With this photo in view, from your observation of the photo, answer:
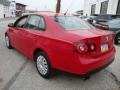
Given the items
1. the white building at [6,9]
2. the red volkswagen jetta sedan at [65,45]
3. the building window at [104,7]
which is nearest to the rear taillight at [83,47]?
the red volkswagen jetta sedan at [65,45]

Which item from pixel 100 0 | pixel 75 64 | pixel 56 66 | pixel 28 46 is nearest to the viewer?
pixel 75 64

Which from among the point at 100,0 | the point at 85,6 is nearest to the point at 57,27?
the point at 100,0

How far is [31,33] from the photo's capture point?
14.3 ft

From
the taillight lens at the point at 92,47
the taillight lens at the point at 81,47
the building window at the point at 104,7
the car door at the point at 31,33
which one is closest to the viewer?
the taillight lens at the point at 81,47

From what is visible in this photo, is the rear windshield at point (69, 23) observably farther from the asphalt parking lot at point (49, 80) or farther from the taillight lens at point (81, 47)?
the asphalt parking lot at point (49, 80)

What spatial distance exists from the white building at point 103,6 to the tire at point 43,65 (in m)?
22.9

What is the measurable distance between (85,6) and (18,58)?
Answer: 42.1 m

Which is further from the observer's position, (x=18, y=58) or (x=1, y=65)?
(x=18, y=58)

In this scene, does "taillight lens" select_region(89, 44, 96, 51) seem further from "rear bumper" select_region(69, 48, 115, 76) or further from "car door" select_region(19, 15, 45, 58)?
"car door" select_region(19, 15, 45, 58)

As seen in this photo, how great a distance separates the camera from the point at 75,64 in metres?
3.17

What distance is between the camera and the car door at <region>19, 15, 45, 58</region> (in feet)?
13.5

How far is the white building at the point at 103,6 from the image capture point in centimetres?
2506

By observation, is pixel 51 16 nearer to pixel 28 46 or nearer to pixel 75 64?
pixel 28 46

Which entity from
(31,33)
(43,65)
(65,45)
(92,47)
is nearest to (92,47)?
(92,47)
